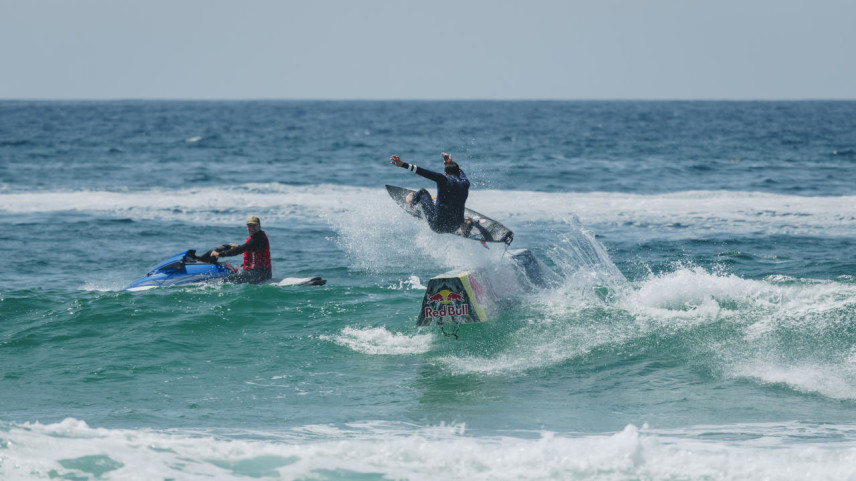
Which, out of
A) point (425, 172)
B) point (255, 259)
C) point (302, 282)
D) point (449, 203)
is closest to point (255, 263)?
point (255, 259)

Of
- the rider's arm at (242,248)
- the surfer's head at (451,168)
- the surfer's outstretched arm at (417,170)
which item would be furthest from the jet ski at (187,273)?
the surfer's outstretched arm at (417,170)

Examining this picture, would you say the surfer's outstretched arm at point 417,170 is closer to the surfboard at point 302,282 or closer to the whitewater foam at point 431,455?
the surfboard at point 302,282

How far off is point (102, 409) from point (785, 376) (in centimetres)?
789

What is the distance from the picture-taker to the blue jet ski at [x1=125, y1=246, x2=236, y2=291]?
1523 cm

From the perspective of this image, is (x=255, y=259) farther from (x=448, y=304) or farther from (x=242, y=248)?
(x=448, y=304)

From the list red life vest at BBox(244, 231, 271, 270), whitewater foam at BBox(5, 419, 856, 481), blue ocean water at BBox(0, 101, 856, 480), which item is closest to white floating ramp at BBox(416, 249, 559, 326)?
blue ocean water at BBox(0, 101, 856, 480)

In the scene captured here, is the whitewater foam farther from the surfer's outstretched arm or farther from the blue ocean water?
the surfer's outstretched arm

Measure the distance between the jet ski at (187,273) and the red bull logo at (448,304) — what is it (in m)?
4.40

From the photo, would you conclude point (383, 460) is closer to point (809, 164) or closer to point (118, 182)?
point (118, 182)

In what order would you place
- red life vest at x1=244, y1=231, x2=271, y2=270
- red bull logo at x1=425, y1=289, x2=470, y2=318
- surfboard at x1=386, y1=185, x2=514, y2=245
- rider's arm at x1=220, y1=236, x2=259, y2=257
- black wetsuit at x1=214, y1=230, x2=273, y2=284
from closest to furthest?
red bull logo at x1=425, y1=289, x2=470, y2=318 < surfboard at x1=386, y1=185, x2=514, y2=245 < rider's arm at x1=220, y1=236, x2=259, y2=257 < black wetsuit at x1=214, y1=230, x2=273, y2=284 < red life vest at x1=244, y1=231, x2=271, y2=270

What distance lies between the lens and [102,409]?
994 cm

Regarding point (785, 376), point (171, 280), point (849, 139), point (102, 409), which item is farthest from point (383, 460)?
point (849, 139)

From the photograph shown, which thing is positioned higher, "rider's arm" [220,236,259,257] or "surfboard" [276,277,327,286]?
"rider's arm" [220,236,259,257]

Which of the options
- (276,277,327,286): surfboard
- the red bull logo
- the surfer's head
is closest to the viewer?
the red bull logo
